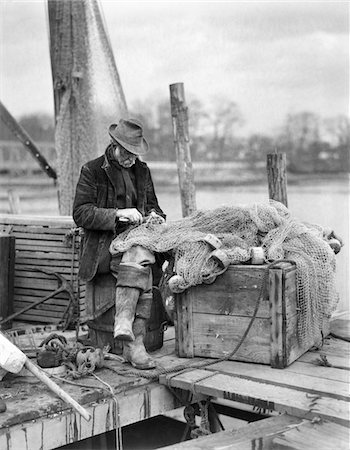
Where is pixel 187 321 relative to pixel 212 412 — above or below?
above

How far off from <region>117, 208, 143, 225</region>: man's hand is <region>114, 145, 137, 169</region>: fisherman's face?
1.20ft

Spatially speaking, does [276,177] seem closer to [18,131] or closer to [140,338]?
[140,338]

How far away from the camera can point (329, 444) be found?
331cm

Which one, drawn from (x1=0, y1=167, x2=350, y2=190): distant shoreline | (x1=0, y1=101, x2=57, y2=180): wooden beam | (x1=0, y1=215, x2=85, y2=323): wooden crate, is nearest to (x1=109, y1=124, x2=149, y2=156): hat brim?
(x1=0, y1=215, x2=85, y2=323): wooden crate

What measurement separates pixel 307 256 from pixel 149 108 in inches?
300

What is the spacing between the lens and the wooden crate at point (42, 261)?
6.43m

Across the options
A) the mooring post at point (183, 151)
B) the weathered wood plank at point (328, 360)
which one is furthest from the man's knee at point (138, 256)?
the mooring post at point (183, 151)

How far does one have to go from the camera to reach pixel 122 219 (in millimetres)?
4785

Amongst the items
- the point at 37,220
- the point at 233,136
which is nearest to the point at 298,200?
the point at 233,136

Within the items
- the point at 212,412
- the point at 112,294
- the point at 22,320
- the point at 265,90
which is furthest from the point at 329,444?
the point at 265,90

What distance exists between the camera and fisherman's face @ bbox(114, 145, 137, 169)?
4.94 meters

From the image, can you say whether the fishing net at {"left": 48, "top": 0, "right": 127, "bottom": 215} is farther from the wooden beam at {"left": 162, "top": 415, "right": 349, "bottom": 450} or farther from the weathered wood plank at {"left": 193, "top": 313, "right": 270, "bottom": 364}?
the wooden beam at {"left": 162, "top": 415, "right": 349, "bottom": 450}

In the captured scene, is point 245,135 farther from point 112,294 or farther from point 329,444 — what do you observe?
point 329,444

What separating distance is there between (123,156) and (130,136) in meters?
0.17
